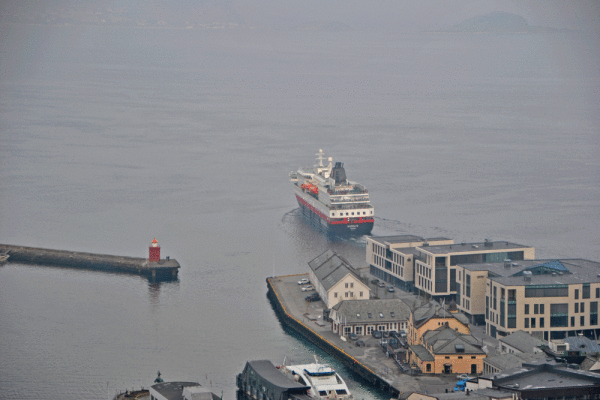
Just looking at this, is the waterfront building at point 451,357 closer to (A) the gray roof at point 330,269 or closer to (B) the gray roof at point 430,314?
(B) the gray roof at point 430,314

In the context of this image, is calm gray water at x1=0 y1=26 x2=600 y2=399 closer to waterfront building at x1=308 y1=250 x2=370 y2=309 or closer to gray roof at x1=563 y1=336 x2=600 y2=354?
waterfront building at x1=308 y1=250 x2=370 y2=309

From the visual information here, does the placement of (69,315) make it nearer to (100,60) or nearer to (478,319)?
(478,319)

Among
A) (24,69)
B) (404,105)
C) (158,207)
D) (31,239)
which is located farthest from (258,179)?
(24,69)

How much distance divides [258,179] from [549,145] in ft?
94.7

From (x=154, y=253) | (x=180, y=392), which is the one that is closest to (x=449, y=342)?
Answer: (x=180, y=392)

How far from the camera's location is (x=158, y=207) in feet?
178

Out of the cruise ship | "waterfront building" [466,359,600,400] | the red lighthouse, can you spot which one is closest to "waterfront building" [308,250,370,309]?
the red lighthouse

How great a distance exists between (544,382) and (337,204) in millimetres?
26225

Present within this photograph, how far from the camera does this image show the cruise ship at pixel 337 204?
1866 inches

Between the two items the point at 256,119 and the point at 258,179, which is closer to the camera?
the point at 258,179

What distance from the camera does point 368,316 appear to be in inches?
1208

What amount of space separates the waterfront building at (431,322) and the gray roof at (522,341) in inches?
50.8

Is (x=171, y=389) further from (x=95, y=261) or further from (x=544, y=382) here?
(x=95, y=261)

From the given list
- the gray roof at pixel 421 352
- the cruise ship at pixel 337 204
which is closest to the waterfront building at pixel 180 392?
the gray roof at pixel 421 352
